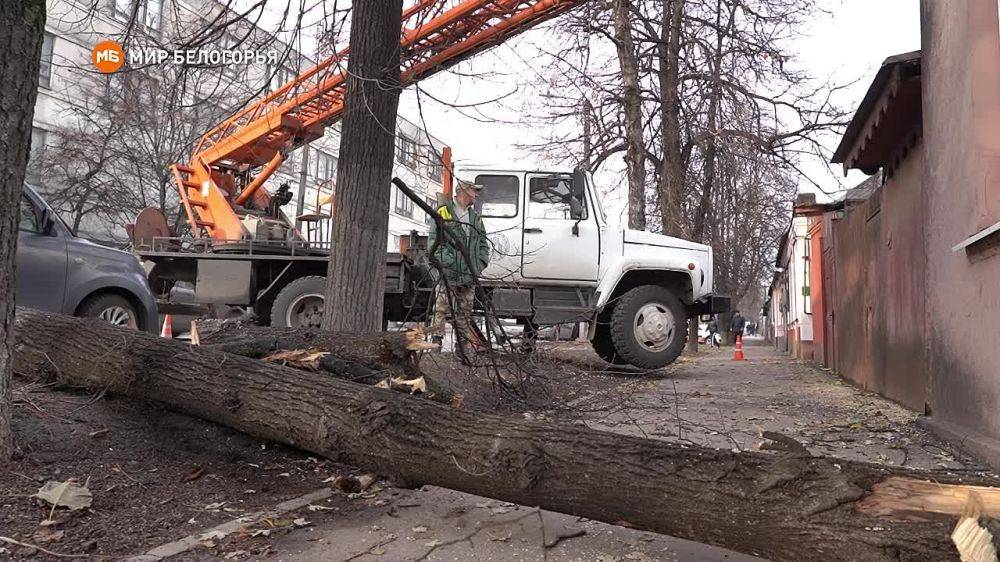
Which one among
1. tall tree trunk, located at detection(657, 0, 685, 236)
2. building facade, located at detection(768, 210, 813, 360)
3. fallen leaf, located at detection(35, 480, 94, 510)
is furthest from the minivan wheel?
building facade, located at detection(768, 210, 813, 360)

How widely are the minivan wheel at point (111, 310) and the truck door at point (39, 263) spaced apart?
365mm

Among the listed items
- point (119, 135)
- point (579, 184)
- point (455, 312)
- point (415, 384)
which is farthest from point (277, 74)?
point (119, 135)

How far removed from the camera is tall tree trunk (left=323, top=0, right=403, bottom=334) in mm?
5832

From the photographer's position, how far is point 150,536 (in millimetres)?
3035

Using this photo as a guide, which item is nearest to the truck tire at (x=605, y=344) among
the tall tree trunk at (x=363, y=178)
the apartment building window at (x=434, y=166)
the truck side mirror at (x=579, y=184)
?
the truck side mirror at (x=579, y=184)

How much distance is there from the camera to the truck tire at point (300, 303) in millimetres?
9297

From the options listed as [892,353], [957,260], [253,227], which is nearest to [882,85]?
[957,260]

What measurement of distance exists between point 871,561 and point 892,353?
19.1 ft

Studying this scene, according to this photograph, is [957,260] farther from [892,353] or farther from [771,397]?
[771,397]

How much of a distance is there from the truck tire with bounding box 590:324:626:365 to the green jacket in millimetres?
3476

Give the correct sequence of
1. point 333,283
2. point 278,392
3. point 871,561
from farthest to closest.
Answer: point 333,283, point 278,392, point 871,561

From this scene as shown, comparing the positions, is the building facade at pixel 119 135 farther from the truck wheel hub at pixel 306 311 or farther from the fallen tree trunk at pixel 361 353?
the fallen tree trunk at pixel 361 353

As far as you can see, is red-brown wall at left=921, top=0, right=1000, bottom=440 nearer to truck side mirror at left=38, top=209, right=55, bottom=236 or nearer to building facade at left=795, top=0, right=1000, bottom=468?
building facade at left=795, top=0, right=1000, bottom=468

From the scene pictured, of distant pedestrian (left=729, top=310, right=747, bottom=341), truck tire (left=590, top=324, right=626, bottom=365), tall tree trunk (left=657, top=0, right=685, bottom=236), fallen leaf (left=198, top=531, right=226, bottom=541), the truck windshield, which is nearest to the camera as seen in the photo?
fallen leaf (left=198, top=531, right=226, bottom=541)
